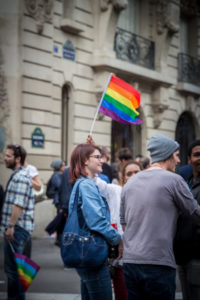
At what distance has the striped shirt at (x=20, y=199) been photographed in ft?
20.5

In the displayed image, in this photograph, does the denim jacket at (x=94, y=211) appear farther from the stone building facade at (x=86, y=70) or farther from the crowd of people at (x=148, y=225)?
the stone building facade at (x=86, y=70)

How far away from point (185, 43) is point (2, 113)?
11.4 metres

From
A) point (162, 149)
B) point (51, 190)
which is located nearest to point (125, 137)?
point (51, 190)

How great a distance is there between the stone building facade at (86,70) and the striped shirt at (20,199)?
636cm

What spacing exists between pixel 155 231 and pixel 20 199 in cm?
254

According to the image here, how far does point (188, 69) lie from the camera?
2127 centimetres

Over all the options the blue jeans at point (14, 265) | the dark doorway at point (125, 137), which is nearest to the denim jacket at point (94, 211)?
the blue jeans at point (14, 265)

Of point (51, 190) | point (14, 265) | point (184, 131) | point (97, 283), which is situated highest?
point (184, 131)

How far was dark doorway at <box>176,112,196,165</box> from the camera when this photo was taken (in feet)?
70.1

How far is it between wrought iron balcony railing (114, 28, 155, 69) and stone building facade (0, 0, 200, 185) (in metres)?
0.03

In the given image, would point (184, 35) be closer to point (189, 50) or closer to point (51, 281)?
point (189, 50)

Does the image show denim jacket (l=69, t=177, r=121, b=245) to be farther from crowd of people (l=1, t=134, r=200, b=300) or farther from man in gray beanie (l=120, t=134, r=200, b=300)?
man in gray beanie (l=120, t=134, r=200, b=300)

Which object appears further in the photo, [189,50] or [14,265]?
[189,50]

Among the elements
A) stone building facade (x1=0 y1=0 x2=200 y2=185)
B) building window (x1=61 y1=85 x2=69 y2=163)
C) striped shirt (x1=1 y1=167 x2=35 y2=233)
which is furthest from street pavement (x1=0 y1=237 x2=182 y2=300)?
building window (x1=61 y1=85 x2=69 y2=163)
